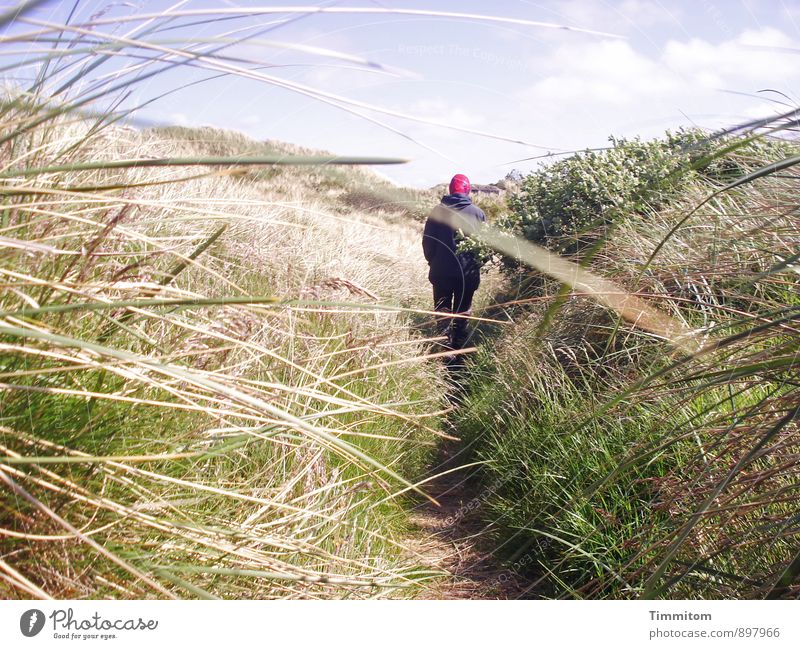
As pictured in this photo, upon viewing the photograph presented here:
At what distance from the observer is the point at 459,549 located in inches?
115

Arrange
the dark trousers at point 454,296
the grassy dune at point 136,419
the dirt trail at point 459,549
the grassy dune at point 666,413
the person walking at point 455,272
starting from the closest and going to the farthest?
the grassy dune at point 136,419, the grassy dune at point 666,413, the dirt trail at point 459,549, the person walking at point 455,272, the dark trousers at point 454,296

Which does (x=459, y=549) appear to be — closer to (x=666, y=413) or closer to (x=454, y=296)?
(x=666, y=413)

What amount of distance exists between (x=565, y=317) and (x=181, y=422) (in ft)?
8.29

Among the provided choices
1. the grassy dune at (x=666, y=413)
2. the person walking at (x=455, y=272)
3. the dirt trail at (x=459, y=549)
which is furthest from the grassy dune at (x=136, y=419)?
the person walking at (x=455, y=272)

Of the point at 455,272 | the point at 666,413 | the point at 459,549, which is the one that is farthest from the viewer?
the point at 455,272

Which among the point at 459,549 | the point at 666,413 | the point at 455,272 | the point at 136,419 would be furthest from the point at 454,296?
the point at 136,419

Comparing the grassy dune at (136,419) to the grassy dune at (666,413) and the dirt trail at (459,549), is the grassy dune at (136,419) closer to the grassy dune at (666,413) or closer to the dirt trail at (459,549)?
the dirt trail at (459,549)

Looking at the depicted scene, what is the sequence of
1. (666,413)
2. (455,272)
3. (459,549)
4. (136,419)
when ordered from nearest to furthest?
(136,419) < (666,413) < (459,549) < (455,272)

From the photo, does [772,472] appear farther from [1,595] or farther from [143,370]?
[1,595]

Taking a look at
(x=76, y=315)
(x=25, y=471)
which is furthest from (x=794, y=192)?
(x=25, y=471)

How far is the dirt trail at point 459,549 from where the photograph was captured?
244 centimetres

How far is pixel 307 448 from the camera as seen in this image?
7.74ft

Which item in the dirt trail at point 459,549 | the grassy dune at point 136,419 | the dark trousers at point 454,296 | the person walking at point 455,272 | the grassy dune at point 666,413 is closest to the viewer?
the grassy dune at point 136,419

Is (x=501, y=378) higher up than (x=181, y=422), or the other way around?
(x=181, y=422)
